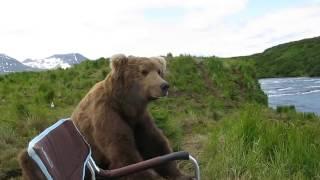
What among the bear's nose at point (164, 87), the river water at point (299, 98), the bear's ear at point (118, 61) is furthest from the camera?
the river water at point (299, 98)

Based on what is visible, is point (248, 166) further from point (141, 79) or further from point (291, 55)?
point (291, 55)

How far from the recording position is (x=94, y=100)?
5.43 metres

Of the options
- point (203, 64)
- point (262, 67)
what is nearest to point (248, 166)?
point (203, 64)

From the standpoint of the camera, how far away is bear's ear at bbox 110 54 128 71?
5.32m

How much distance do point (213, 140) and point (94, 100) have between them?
5.99 feet

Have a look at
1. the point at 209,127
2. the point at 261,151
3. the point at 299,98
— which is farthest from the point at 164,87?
the point at 299,98

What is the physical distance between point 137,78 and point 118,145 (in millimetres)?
647

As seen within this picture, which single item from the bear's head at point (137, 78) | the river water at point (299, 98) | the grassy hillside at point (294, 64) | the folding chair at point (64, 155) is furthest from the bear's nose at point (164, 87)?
the grassy hillside at point (294, 64)

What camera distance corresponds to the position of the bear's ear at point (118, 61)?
532 cm

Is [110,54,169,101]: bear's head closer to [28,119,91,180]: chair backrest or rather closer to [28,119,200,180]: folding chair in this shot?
[28,119,200,180]: folding chair

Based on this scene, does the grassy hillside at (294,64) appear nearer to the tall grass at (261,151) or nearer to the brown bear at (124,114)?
the tall grass at (261,151)

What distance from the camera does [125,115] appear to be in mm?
5297

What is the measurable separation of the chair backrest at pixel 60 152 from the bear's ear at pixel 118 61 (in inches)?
61.1

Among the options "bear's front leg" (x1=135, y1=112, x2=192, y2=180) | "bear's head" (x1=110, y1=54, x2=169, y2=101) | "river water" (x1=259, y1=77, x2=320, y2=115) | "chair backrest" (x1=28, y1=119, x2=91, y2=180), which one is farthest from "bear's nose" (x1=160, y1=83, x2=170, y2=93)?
"river water" (x1=259, y1=77, x2=320, y2=115)
